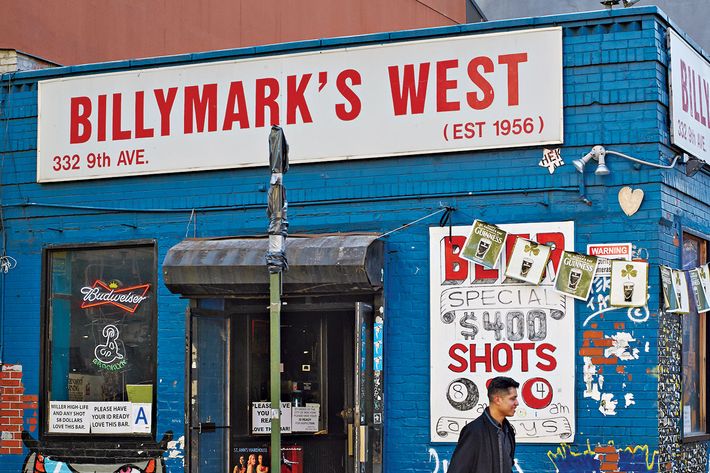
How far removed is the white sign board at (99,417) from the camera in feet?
44.8

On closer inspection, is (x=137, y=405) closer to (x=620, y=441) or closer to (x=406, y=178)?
(x=406, y=178)

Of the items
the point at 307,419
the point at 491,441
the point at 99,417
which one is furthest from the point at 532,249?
the point at 99,417

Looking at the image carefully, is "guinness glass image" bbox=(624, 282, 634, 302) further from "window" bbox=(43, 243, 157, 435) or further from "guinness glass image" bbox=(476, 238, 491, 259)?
"window" bbox=(43, 243, 157, 435)

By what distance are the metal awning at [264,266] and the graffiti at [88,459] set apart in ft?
6.20

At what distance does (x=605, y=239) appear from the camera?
1197 centimetres

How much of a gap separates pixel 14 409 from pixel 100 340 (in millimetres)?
1373

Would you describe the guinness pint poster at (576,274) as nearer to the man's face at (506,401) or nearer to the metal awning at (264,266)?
the metal awning at (264,266)

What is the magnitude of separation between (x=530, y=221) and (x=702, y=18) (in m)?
11.0

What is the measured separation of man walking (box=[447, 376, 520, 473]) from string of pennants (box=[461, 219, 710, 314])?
3.21 metres

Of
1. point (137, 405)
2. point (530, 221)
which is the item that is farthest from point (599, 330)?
point (137, 405)

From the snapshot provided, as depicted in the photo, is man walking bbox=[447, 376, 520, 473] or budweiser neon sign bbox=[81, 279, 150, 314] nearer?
man walking bbox=[447, 376, 520, 473]

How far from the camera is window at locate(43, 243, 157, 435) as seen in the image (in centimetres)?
1375

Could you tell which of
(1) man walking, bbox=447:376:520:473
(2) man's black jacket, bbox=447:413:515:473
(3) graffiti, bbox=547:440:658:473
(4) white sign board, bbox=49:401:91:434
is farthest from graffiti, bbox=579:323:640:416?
(4) white sign board, bbox=49:401:91:434

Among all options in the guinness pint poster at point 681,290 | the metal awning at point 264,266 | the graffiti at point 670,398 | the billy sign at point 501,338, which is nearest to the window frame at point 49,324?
the metal awning at point 264,266
